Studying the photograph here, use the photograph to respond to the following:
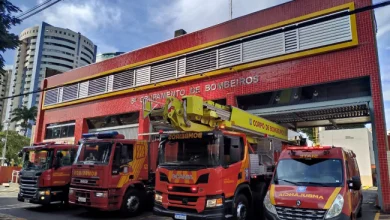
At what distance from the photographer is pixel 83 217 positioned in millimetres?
10258

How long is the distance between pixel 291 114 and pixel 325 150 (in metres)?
6.87

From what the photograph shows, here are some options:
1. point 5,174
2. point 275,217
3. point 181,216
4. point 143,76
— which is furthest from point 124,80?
point 5,174

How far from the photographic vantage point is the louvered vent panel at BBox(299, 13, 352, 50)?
12091 millimetres

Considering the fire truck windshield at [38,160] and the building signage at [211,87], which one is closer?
the fire truck windshield at [38,160]

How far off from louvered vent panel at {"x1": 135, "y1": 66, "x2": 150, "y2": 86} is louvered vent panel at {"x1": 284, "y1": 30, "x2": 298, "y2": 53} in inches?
333

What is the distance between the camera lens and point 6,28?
8.77 meters

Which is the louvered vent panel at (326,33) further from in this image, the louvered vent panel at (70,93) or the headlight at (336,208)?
the louvered vent panel at (70,93)

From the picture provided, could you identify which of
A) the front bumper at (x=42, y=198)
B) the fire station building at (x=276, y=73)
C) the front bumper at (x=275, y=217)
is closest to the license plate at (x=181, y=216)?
the front bumper at (x=275, y=217)

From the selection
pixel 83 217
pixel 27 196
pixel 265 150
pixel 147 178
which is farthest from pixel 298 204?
pixel 27 196

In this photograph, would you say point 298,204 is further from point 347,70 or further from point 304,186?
point 347,70

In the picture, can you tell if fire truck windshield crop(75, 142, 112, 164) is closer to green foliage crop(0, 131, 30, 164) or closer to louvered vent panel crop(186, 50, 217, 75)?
louvered vent panel crop(186, 50, 217, 75)

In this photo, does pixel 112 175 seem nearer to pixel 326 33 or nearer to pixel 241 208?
pixel 241 208

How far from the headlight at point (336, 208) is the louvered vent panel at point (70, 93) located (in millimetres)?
20399

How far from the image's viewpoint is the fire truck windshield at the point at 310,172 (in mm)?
7062
